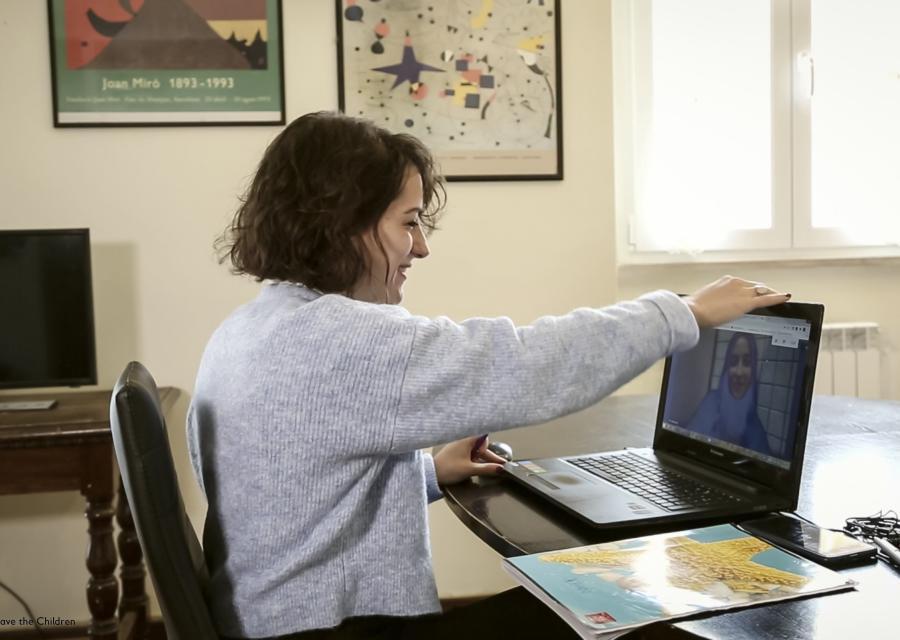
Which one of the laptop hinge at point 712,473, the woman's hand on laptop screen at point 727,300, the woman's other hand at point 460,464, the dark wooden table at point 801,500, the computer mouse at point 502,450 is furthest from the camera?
the computer mouse at point 502,450

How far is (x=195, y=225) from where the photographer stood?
8.46 ft

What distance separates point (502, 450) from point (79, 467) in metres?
1.11

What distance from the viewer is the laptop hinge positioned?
122 centimetres

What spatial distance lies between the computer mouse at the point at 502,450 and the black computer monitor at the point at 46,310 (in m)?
1.27

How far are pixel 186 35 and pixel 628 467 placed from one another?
183cm

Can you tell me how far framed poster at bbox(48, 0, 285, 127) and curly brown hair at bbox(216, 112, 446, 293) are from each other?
1.49m

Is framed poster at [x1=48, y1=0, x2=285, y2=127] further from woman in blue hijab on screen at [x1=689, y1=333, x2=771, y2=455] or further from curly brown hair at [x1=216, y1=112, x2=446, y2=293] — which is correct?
woman in blue hijab on screen at [x1=689, y1=333, x2=771, y2=455]

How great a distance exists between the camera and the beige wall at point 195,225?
99.1 inches

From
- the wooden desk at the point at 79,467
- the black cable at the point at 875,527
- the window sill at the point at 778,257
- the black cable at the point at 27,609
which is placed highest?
the window sill at the point at 778,257

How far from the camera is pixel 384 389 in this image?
959 mm

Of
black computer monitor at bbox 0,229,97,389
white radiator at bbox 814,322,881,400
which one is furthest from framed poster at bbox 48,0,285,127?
white radiator at bbox 814,322,881,400

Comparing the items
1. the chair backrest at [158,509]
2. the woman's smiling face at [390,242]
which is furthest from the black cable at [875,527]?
the chair backrest at [158,509]

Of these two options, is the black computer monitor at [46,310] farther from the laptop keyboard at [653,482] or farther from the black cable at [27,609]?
the laptop keyboard at [653,482]

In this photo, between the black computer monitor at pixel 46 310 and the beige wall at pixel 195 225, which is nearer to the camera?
the black computer monitor at pixel 46 310
